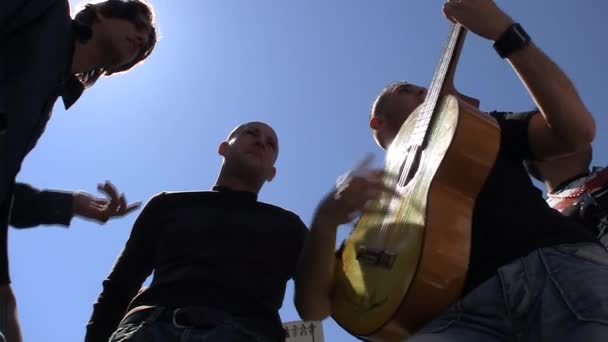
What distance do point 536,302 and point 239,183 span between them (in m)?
1.68

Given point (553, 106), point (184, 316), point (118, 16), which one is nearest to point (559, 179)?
point (553, 106)

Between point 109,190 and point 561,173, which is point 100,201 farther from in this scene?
point 561,173

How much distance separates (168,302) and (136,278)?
449 millimetres

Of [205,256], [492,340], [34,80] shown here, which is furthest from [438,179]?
[34,80]

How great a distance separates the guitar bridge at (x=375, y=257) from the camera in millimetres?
2348

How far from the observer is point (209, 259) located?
9.41ft

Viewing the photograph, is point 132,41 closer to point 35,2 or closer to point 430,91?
point 35,2

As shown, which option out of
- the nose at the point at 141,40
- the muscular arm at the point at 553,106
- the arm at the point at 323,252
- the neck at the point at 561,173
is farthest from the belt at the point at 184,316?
the neck at the point at 561,173

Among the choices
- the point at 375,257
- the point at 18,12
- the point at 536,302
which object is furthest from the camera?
the point at 375,257

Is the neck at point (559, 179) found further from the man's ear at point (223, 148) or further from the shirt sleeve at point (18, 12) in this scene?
the shirt sleeve at point (18, 12)

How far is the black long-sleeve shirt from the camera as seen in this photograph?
2.76 m

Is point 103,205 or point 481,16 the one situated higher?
point 481,16

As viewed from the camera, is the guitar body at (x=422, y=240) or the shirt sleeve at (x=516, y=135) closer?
the guitar body at (x=422, y=240)

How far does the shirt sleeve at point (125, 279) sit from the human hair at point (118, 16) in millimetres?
669
